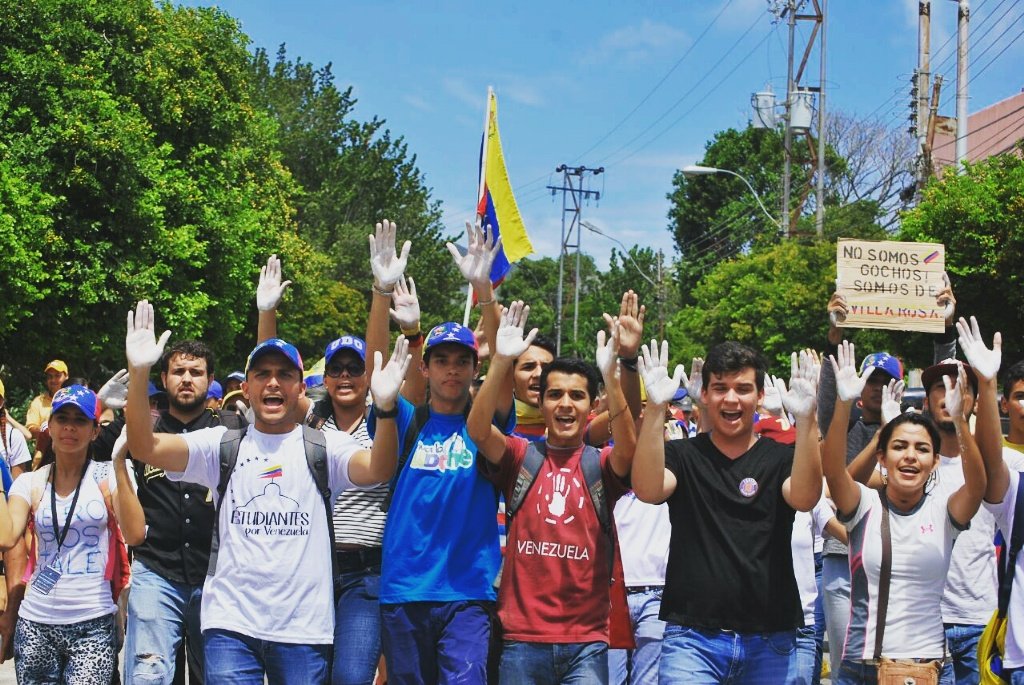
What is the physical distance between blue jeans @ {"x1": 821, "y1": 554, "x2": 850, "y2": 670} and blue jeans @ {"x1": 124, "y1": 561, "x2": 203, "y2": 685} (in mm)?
3360

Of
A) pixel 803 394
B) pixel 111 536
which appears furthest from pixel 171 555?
pixel 803 394

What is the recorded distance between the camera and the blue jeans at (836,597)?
7.15m

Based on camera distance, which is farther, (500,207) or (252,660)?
(500,207)

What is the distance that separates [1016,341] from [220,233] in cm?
1683

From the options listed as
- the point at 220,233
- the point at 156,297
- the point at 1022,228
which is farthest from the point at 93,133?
the point at 1022,228

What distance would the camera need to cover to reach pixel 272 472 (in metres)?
5.23

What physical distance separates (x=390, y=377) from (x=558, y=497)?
0.83m

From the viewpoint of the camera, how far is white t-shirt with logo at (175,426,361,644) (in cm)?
509

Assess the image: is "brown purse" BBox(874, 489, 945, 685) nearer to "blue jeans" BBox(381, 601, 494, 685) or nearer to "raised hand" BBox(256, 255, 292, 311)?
"blue jeans" BBox(381, 601, 494, 685)

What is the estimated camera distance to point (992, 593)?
6.18 meters

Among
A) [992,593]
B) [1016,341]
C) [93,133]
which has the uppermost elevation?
[93,133]

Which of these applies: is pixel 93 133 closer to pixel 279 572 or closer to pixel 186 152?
pixel 186 152

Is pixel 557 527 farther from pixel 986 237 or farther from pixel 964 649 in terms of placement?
pixel 986 237

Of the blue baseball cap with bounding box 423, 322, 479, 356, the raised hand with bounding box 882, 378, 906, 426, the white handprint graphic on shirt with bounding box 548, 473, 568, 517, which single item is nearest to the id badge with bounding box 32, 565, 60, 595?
the blue baseball cap with bounding box 423, 322, 479, 356
